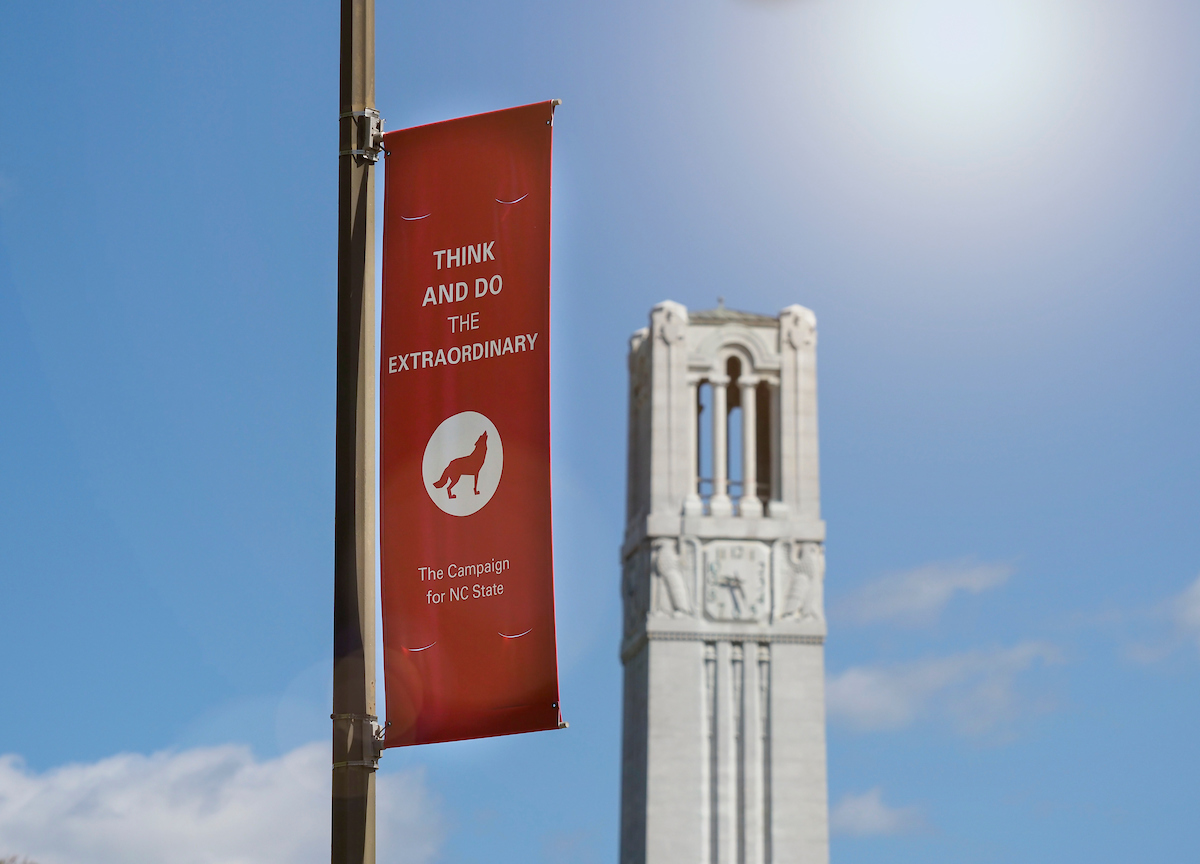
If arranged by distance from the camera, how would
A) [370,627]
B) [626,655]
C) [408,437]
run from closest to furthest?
[370,627] → [408,437] → [626,655]

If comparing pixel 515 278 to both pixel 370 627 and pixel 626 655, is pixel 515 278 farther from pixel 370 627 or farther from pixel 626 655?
pixel 626 655

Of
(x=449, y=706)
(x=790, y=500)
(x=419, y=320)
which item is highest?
(x=790, y=500)

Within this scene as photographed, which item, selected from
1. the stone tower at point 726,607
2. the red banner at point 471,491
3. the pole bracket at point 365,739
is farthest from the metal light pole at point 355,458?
the stone tower at point 726,607

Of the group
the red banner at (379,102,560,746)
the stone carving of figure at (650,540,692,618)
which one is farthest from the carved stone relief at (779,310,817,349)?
the red banner at (379,102,560,746)

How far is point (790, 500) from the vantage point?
5572cm

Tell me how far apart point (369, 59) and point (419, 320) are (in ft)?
4.22

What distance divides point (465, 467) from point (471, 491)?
0.12 meters

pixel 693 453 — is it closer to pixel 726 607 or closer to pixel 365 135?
pixel 726 607

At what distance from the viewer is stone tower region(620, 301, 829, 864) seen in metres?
52.8

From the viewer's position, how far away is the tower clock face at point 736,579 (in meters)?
54.5

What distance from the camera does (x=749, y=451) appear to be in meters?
56.4

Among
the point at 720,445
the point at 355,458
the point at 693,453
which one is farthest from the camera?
the point at 720,445

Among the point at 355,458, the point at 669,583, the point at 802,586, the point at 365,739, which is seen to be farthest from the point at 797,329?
the point at 365,739

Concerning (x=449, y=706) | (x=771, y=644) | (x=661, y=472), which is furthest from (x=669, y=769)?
(x=449, y=706)
